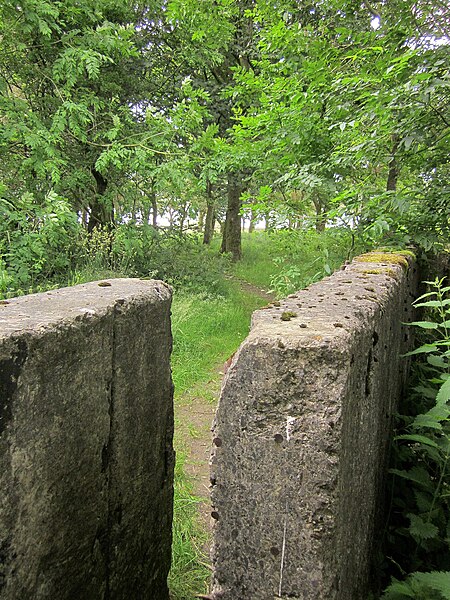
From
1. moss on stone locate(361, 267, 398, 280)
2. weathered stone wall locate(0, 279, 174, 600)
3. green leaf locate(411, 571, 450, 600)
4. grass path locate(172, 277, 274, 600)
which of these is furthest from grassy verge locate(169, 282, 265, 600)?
moss on stone locate(361, 267, 398, 280)

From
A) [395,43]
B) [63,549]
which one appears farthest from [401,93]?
[63,549]

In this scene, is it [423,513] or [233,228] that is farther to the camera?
[233,228]

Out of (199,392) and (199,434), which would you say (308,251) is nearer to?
(199,392)

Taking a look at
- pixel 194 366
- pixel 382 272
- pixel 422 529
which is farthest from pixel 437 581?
pixel 194 366

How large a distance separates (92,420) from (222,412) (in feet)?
1.82

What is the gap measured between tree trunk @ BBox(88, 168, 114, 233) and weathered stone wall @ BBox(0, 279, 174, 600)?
753 centimetres

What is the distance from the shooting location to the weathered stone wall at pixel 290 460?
42.3 inches

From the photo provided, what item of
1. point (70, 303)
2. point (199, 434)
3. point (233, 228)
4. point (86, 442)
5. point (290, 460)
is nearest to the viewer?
point (290, 460)

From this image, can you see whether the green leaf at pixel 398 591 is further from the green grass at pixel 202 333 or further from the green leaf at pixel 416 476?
A: the green grass at pixel 202 333

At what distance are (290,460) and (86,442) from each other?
727 mm

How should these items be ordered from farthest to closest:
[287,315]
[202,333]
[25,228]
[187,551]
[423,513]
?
[202,333]
[25,228]
[187,551]
[423,513]
[287,315]

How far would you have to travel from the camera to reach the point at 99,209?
32.6 feet

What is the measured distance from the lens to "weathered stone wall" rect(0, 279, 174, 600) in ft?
4.02

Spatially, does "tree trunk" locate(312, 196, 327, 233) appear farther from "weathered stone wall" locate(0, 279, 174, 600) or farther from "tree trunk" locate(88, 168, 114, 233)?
"tree trunk" locate(88, 168, 114, 233)
